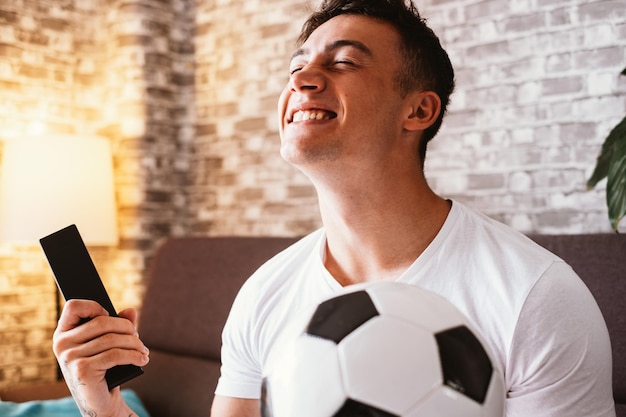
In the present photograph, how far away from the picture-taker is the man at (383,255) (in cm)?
96

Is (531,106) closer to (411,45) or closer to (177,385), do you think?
(411,45)

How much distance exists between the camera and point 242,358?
1.24 metres

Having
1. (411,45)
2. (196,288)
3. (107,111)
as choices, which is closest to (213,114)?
(107,111)

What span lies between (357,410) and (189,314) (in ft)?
5.77

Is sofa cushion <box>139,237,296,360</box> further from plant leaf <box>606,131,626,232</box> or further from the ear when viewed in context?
plant leaf <box>606,131,626,232</box>

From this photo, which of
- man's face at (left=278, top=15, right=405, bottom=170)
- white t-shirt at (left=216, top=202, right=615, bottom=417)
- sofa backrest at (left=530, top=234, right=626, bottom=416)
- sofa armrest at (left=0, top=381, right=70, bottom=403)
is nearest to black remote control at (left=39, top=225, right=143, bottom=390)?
white t-shirt at (left=216, top=202, right=615, bottom=417)

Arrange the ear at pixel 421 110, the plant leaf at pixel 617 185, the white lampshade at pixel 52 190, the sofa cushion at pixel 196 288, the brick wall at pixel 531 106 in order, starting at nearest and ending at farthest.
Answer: the ear at pixel 421 110, the plant leaf at pixel 617 185, the brick wall at pixel 531 106, the sofa cushion at pixel 196 288, the white lampshade at pixel 52 190

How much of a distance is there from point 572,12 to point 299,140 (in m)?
1.20

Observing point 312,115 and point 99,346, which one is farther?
point 312,115

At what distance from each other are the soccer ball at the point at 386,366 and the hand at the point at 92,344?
433 mm

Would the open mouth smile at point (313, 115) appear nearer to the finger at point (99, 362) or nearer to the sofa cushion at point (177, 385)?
the finger at point (99, 362)

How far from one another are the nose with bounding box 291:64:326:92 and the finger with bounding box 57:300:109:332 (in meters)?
0.51

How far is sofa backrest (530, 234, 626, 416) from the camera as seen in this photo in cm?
142

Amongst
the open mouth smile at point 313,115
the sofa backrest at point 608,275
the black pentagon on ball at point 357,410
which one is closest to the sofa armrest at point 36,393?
the open mouth smile at point 313,115
